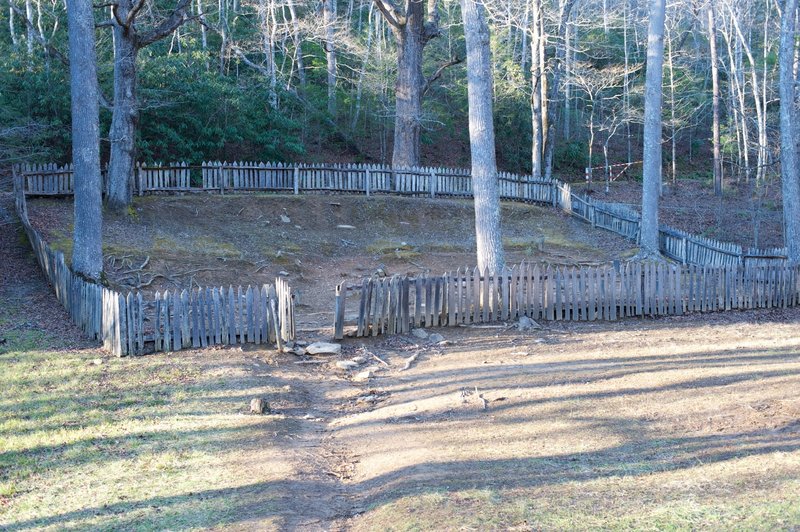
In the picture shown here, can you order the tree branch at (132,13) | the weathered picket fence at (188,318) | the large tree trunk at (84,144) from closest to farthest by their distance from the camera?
the weathered picket fence at (188,318) < the large tree trunk at (84,144) < the tree branch at (132,13)

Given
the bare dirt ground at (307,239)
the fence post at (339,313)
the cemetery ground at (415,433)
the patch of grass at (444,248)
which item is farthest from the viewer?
the patch of grass at (444,248)

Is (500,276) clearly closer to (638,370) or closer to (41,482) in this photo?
(638,370)

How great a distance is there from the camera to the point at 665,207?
125ft

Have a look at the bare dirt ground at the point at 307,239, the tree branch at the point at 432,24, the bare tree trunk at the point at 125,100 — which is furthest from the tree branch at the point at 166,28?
the tree branch at the point at 432,24

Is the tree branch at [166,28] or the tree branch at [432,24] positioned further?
the tree branch at [432,24]

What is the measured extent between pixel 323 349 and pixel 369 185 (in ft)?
52.8

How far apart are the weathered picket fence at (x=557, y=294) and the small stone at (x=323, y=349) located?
59cm

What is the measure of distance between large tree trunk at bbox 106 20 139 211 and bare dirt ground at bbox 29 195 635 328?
776mm

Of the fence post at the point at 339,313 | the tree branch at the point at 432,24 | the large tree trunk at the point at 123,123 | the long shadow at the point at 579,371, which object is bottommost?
the long shadow at the point at 579,371

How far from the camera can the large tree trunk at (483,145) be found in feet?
55.9

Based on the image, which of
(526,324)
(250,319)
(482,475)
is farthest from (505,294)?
(482,475)

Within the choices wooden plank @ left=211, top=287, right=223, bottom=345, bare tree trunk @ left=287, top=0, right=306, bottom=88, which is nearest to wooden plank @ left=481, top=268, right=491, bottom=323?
wooden plank @ left=211, top=287, right=223, bottom=345

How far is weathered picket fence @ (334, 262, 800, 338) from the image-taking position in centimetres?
1471

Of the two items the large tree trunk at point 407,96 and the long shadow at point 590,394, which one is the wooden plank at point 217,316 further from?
the large tree trunk at point 407,96
